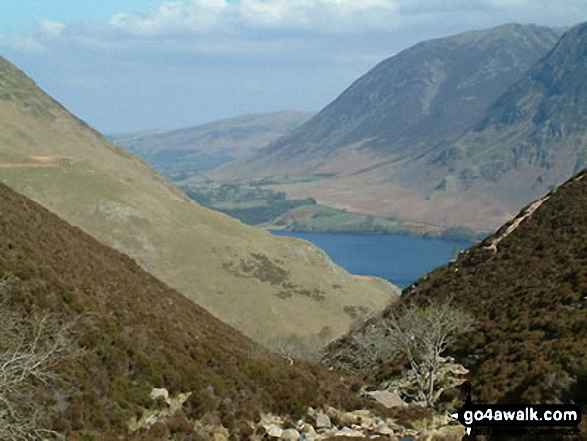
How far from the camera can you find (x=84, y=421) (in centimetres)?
2681

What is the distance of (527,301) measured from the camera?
4666 cm

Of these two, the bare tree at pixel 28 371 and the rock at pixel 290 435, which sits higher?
the bare tree at pixel 28 371

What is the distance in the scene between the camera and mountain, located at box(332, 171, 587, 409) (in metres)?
29.2

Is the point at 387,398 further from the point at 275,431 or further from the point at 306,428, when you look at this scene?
the point at 275,431

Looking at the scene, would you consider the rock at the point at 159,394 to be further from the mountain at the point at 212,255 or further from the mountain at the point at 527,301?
the mountain at the point at 212,255

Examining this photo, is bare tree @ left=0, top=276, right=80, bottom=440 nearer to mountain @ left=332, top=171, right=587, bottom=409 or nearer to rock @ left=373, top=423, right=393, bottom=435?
rock @ left=373, top=423, right=393, bottom=435

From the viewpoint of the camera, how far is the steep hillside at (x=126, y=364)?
Result: 27.7 meters

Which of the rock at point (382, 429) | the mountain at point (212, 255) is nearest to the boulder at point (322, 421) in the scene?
the rock at point (382, 429)

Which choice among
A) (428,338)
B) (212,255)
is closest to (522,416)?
(428,338)

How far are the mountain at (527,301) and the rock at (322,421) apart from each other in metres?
7.61

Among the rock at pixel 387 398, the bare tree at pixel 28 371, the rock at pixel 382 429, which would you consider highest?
the bare tree at pixel 28 371

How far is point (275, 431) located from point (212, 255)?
114 metres

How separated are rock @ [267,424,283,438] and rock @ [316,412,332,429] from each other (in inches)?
83.9

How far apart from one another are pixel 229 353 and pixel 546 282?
25.6 meters
